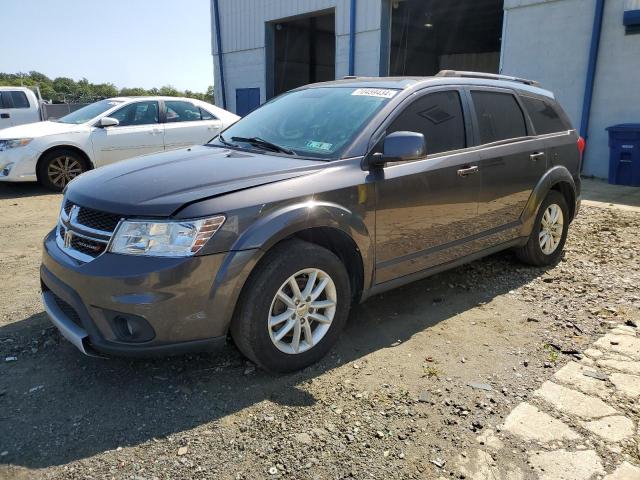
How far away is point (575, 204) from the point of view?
201 inches

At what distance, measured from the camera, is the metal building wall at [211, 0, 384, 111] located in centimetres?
1431

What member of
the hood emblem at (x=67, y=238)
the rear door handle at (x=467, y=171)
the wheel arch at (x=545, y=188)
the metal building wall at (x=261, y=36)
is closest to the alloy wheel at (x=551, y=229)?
the wheel arch at (x=545, y=188)

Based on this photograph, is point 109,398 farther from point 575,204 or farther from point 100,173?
point 575,204

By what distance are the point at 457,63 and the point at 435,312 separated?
2633 cm

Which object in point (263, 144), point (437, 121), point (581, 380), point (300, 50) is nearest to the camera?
point (581, 380)

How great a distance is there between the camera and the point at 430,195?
3613 mm

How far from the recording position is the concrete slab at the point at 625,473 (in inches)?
89.9

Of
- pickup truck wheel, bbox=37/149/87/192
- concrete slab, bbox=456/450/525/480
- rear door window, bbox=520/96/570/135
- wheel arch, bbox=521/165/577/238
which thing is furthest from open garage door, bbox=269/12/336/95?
concrete slab, bbox=456/450/525/480

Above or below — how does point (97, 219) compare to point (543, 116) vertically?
below

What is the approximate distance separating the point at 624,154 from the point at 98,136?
9.40 metres

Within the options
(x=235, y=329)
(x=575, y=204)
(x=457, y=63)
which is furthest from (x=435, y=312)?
(x=457, y=63)

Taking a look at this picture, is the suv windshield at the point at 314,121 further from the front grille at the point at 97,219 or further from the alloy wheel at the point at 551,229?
the alloy wheel at the point at 551,229

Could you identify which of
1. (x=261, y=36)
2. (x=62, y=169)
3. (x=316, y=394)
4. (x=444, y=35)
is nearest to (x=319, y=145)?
(x=316, y=394)

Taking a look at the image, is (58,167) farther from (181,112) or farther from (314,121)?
(314,121)
